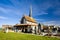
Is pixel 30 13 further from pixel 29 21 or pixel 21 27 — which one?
pixel 21 27

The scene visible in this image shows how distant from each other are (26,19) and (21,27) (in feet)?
37.3

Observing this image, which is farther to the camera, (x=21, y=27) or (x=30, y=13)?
(x=30, y=13)

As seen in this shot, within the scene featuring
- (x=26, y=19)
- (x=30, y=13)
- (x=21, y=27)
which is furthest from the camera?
(x=30, y=13)

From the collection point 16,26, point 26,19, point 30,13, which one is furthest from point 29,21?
point 30,13

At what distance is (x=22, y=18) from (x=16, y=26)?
37.1 ft

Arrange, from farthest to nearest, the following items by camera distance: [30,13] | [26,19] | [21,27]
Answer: [30,13]
[26,19]
[21,27]

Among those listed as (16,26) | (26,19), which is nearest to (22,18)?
(26,19)

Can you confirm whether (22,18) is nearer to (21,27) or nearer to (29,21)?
(29,21)

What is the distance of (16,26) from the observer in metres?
48.9

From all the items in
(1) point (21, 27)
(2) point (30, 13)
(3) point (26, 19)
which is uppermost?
(2) point (30, 13)

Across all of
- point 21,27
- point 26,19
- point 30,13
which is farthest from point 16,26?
point 30,13

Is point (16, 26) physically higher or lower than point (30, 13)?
lower

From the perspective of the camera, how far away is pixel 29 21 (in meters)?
59.5

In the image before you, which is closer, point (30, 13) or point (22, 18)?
point (22, 18)
